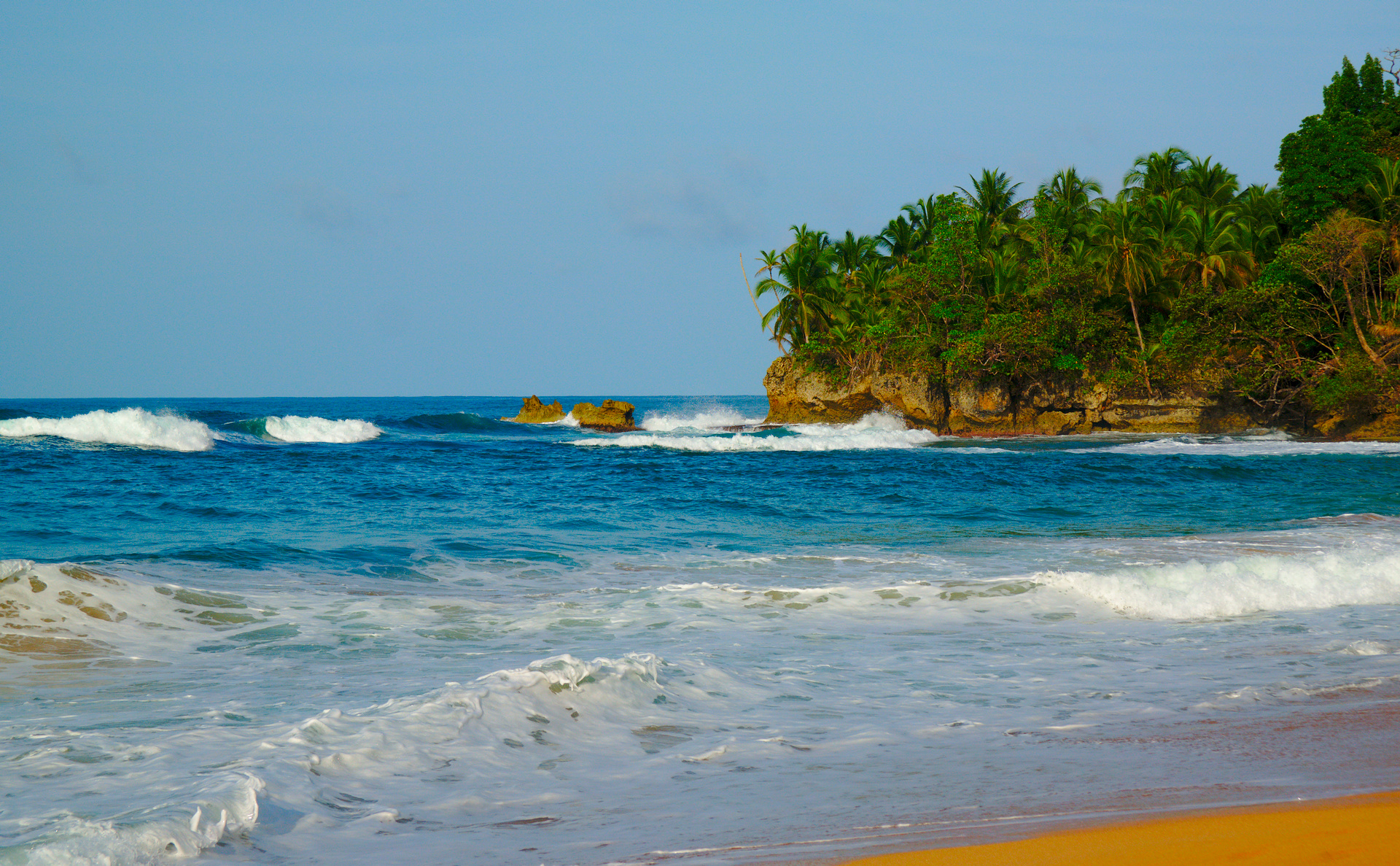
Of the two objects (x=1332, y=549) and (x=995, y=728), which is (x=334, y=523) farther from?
(x=1332, y=549)

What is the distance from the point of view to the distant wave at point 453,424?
49.5 meters

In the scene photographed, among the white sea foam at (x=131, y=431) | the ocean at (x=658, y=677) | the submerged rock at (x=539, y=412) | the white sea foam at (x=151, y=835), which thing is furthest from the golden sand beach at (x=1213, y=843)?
the submerged rock at (x=539, y=412)

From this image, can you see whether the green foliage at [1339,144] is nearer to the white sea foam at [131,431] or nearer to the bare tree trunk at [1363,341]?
the bare tree trunk at [1363,341]

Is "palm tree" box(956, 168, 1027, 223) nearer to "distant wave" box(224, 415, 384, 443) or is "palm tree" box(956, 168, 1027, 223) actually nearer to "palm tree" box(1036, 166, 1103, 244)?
"palm tree" box(1036, 166, 1103, 244)

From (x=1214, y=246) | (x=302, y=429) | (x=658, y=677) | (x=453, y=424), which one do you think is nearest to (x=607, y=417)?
(x=453, y=424)

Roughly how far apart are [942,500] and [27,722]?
1417 centimetres

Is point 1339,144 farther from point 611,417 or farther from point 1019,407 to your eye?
point 611,417

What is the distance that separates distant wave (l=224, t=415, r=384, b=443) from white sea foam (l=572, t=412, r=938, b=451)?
10.2 meters

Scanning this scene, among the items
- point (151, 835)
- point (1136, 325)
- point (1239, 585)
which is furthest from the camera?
point (1136, 325)

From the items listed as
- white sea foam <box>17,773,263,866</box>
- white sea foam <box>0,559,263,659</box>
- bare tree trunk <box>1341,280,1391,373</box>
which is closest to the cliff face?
bare tree trunk <box>1341,280,1391,373</box>

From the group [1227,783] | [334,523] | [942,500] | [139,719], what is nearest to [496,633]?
[139,719]

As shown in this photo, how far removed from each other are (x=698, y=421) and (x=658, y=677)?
49.6m

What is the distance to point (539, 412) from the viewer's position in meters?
57.3

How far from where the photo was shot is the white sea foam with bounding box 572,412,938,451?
103 ft
